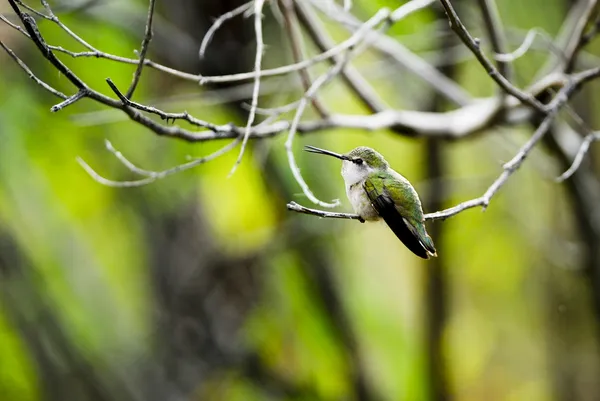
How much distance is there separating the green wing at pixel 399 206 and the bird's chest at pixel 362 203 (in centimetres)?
2

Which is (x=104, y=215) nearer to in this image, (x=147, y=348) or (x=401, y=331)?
(x=147, y=348)

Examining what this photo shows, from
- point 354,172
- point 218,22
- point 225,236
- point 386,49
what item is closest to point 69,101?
point 354,172

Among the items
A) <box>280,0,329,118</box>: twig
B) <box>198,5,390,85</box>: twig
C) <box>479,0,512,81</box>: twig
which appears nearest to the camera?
<box>198,5,390,85</box>: twig

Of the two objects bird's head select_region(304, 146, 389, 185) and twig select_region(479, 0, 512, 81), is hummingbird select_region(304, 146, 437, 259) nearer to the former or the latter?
bird's head select_region(304, 146, 389, 185)

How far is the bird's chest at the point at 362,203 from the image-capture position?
7.29ft

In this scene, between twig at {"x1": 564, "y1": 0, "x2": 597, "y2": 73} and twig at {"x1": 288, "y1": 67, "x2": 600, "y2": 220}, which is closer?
twig at {"x1": 288, "y1": 67, "x2": 600, "y2": 220}

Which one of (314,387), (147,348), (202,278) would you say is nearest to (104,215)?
(147,348)

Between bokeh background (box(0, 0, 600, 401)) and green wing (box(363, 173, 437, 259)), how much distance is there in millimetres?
2240

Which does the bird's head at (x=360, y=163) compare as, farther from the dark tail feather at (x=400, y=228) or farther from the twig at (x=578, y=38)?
the twig at (x=578, y=38)

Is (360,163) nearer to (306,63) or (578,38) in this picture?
(306,63)

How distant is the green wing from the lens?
1985mm

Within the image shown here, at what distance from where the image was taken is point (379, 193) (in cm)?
219

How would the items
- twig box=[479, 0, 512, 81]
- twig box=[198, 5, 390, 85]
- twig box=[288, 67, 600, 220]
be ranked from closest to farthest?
1. twig box=[288, 67, 600, 220]
2. twig box=[198, 5, 390, 85]
3. twig box=[479, 0, 512, 81]

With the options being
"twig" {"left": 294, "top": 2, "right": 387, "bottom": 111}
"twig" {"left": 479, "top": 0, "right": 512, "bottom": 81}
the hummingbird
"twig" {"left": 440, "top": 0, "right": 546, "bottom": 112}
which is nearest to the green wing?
the hummingbird
